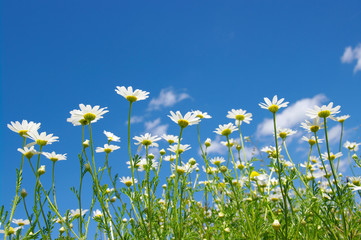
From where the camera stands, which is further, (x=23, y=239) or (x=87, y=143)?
(x=87, y=143)

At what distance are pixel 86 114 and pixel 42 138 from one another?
0.40 meters

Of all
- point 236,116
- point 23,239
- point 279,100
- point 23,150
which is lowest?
point 23,239

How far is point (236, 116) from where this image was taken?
3.18 metres

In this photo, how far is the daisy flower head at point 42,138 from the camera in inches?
91.0

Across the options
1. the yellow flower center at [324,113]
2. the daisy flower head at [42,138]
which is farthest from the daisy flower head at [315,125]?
the daisy flower head at [42,138]

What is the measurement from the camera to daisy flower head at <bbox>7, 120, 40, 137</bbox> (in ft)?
7.87

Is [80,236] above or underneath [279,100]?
underneath


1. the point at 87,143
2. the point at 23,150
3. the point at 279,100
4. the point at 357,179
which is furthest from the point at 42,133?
the point at 357,179

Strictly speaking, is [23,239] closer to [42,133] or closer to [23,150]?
[23,150]

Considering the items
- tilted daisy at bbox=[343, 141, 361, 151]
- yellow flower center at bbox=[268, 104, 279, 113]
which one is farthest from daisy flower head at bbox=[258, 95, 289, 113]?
tilted daisy at bbox=[343, 141, 361, 151]

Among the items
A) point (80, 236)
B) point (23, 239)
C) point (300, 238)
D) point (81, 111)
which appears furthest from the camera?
point (300, 238)

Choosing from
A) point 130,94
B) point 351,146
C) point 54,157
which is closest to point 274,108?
point 130,94

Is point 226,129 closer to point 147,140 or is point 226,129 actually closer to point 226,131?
point 226,131

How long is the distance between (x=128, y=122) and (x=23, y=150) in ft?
2.58
